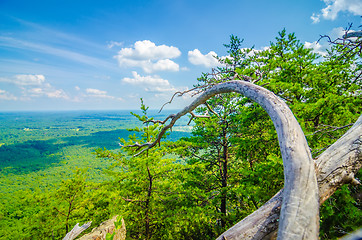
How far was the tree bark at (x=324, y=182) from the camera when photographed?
1.25m

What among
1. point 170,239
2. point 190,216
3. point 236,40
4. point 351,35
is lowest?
point 170,239

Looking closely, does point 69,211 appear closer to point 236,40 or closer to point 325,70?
point 325,70

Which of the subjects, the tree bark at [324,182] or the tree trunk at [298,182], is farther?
the tree bark at [324,182]

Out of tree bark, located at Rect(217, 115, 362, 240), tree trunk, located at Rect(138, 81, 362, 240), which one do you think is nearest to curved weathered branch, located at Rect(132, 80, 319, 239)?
tree trunk, located at Rect(138, 81, 362, 240)

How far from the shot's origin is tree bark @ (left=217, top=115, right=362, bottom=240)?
1.25 meters

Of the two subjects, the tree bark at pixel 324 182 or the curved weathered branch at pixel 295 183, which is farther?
the tree bark at pixel 324 182

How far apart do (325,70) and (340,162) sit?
7232 mm

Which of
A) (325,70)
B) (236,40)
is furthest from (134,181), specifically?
(236,40)

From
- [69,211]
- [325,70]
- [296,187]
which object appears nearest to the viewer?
[296,187]

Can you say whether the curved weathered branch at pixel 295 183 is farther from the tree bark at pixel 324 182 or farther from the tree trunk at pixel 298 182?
the tree bark at pixel 324 182

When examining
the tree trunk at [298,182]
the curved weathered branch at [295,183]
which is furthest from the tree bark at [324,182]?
the curved weathered branch at [295,183]

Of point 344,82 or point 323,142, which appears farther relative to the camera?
point 344,82

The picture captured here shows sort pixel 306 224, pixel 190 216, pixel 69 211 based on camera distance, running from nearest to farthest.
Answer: pixel 306 224 < pixel 190 216 < pixel 69 211

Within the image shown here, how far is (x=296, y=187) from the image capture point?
1.16 m
